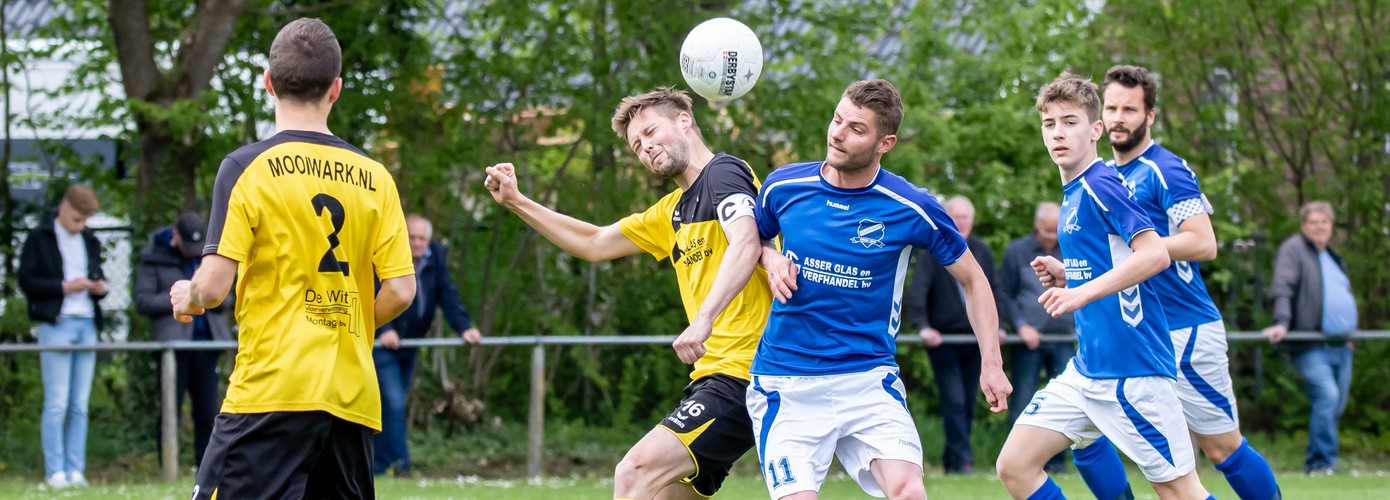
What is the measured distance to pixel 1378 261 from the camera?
40.8 feet

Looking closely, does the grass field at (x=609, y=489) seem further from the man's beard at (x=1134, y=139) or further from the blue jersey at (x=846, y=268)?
the blue jersey at (x=846, y=268)

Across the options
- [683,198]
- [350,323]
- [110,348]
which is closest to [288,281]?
[350,323]

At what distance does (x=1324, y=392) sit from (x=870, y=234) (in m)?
7.08

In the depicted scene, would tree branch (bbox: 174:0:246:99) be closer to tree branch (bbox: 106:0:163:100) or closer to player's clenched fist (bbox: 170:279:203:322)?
tree branch (bbox: 106:0:163:100)

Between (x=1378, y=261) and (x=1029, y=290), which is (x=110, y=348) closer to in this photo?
(x=1029, y=290)

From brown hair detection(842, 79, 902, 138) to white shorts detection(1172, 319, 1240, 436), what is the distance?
193 centimetres

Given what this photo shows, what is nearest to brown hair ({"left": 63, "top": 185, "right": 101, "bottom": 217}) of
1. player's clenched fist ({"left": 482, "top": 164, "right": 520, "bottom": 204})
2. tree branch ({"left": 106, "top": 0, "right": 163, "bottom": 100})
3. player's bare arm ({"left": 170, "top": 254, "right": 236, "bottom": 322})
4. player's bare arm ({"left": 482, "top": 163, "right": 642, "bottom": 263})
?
tree branch ({"left": 106, "top": 0, "right": 163, "bottom": 100})

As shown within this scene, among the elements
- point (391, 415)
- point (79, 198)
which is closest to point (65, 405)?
point (79, 198)

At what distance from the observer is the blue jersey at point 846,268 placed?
4.66 meters

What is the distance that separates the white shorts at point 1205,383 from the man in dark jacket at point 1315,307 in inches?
197

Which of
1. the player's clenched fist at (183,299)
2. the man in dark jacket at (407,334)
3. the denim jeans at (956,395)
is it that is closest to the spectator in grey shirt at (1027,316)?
the denim jeans at (956,395)

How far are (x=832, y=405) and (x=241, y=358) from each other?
1.76 m

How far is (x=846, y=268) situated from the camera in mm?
4676

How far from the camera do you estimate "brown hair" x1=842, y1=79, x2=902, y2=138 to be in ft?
15.4
